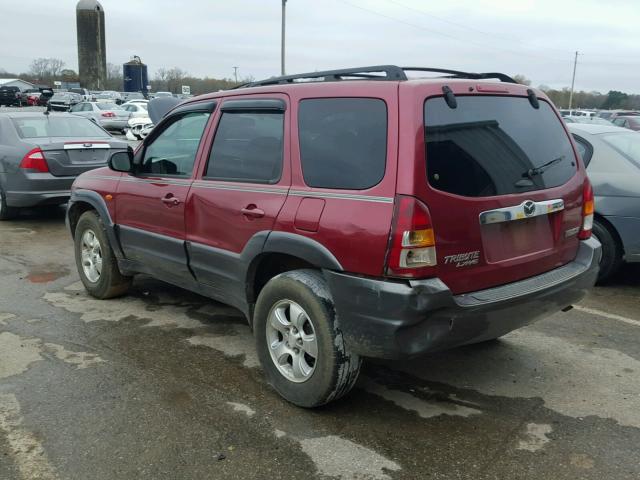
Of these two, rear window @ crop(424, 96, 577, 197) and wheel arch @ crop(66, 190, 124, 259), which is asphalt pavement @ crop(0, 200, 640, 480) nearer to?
wheel arch @ crop(66, 190, 124, 259)

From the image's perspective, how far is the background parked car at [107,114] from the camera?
88.3 ft

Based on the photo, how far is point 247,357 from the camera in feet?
13.8

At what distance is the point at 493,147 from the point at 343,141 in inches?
31.1

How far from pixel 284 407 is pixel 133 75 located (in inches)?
2428

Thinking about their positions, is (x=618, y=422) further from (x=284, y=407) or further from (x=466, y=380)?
(x=284, y=407)

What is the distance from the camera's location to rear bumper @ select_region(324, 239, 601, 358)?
287 centimetres

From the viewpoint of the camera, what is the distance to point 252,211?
360 centimetres

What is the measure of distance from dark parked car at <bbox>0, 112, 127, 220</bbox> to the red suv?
5.01 meters

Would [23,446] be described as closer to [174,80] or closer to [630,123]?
[630,123]

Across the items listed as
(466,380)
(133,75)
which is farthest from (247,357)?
(133,75)

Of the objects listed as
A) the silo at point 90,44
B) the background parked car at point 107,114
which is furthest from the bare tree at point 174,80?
the background parked car at point 107,114

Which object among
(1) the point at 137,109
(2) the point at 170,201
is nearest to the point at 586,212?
(2) the point at 170,201

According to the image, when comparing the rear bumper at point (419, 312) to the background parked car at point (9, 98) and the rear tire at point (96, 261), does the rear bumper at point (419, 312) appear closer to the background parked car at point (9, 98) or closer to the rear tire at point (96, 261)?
the rear tire at point (96, 261)

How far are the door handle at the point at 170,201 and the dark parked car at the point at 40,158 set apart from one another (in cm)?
482
